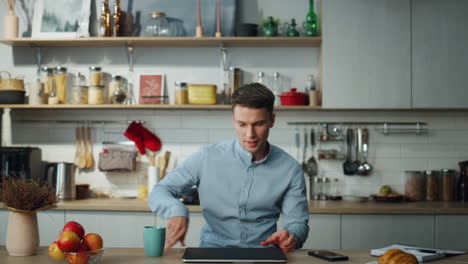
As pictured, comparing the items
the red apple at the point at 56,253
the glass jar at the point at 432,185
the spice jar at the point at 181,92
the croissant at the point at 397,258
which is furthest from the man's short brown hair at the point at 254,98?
the glass jar at the point at 432,185

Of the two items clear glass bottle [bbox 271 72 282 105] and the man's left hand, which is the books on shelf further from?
clear glass bottle [bbox 271 72 282 105]

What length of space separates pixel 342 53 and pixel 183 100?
126cm

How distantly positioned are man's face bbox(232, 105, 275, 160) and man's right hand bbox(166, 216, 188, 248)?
471 millimetres

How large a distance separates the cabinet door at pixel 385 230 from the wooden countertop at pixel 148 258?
1656 millimetres

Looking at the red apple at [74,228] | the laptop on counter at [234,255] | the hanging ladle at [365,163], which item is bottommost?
the laptop on counter at [234,255]

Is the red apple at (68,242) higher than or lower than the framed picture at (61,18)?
lower

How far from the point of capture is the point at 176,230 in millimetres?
2168

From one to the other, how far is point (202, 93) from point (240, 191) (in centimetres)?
179

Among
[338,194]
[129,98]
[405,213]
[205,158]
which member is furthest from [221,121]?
[205,158]

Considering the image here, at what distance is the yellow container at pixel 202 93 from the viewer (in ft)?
14.0

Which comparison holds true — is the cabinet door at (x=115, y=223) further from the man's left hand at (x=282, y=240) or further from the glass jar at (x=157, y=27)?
the man's left hand at (x=282, y=240)

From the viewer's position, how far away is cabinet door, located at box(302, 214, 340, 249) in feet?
12.9

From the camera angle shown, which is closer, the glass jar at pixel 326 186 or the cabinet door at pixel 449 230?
the cabinet door at pixel 449 230

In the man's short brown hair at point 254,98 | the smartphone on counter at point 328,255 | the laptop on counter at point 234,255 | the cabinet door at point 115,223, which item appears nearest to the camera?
the laptop on counter at point 234,255
